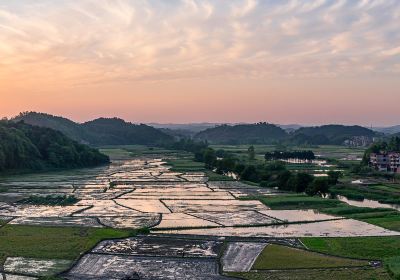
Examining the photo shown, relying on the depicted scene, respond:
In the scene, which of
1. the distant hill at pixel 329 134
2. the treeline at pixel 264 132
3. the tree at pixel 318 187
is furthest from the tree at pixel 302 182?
the treeline at pixel 264 132

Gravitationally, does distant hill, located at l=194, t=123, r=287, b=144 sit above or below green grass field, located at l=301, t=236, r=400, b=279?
above

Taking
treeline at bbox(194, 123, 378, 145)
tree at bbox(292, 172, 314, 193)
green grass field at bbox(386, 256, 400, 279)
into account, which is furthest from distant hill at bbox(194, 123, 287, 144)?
green grass field at bbox(386, 256, 400, 279)

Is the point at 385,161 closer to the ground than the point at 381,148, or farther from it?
closer to the ground

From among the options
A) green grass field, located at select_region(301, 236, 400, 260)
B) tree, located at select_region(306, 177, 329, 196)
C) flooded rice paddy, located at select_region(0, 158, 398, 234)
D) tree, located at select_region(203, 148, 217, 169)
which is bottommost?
green grass field, located at select_region(301, 236, 400, 260)

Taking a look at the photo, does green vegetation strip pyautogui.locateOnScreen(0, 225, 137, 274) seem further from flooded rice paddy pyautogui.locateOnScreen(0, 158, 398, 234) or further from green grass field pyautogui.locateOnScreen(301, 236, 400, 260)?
green grass field pyautogui.locateOnScreen(301, 236, 400, 260)

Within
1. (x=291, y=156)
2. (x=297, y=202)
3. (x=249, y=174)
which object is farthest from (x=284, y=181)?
(x=291, y=156)

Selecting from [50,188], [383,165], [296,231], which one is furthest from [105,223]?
[383,165]

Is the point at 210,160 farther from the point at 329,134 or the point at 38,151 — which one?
the point at 329,134
